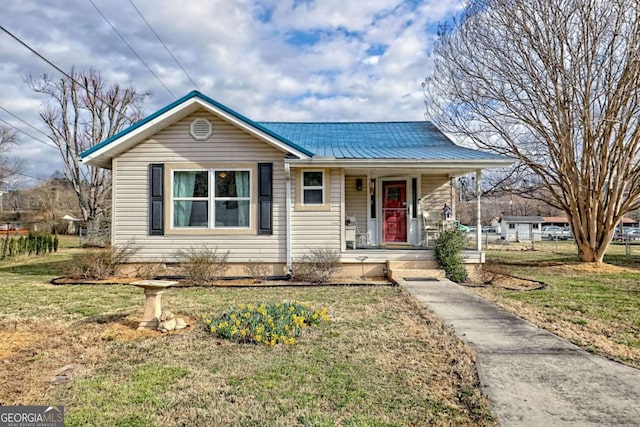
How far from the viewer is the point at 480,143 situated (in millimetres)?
15406

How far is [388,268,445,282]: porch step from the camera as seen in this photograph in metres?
9.71

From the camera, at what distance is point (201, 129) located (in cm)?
1016

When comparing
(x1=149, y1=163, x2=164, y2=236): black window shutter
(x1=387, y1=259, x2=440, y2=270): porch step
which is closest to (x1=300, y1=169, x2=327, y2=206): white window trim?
(x1=387, y1=259, x2=440, y2=270): porch step

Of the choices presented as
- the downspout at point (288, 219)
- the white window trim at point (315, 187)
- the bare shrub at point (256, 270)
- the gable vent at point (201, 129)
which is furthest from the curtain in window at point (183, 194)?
the white window trim at point (315, 187)

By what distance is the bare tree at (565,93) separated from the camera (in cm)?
1268

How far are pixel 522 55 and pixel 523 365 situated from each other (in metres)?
12.8

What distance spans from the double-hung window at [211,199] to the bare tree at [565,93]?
8.73 metres

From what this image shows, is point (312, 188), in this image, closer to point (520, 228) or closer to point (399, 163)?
point (399, 163)

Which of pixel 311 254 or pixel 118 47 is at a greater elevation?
pixel 118 47

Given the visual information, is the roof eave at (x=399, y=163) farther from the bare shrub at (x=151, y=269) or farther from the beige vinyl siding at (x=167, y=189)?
the bare shrub at (x=151, y=269)

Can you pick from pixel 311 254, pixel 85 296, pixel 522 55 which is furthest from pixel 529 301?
pixel 522 55

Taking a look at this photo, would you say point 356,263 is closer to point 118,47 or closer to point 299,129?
point 299,129

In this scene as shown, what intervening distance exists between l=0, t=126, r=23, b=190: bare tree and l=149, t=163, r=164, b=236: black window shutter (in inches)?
1340

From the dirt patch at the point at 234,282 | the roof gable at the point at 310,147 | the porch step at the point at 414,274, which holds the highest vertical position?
the roof gable at the point at 310,147
